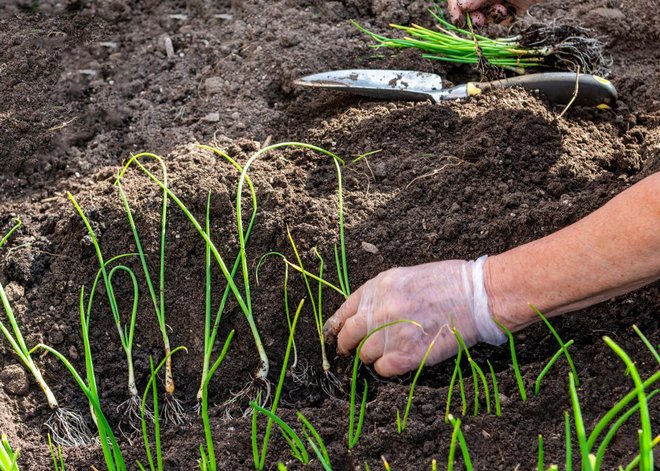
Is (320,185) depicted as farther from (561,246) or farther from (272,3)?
(272,3)

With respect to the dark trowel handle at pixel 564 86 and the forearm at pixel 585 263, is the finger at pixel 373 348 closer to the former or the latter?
the forearm at pixel 585 263

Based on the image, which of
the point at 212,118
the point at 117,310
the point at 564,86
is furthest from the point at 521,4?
the point at 117,310

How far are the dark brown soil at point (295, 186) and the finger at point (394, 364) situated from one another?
0.17ft

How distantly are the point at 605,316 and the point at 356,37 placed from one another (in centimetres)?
163

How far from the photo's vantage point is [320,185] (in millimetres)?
2604

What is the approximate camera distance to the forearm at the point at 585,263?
1.81 m

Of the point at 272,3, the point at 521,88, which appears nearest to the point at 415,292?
the point at 521,88

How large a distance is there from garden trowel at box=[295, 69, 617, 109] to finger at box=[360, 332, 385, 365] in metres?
1.06

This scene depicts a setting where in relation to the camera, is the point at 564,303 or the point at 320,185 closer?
the point at 564,303

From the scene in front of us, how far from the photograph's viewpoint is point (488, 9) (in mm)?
2836

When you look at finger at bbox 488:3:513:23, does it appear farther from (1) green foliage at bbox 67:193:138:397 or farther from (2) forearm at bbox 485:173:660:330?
(1) green foliage at bbox 67:193:138:397

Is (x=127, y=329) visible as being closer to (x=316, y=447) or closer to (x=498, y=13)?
(x=316, y=447)

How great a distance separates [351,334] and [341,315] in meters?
0.09

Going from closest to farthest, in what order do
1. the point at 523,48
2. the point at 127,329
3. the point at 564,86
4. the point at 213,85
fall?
the point at 127,329
the point at 564,86
the point at 523,48
the point at 213,85
